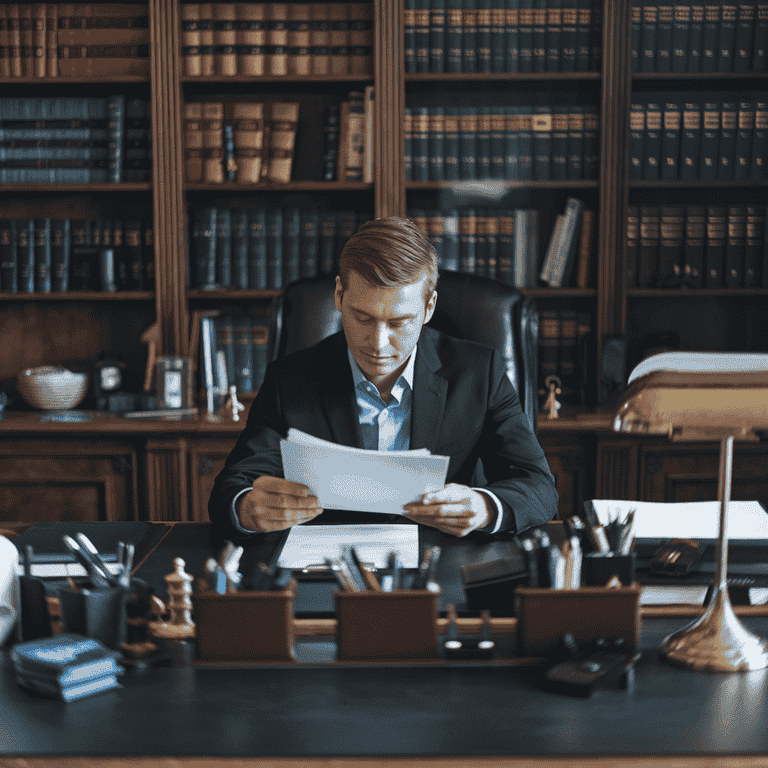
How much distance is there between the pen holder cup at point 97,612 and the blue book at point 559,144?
2.37 m

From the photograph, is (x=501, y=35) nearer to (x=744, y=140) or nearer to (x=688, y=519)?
(x=744, y=140)

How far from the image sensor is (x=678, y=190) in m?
3.08

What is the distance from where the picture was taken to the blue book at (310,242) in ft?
9.70

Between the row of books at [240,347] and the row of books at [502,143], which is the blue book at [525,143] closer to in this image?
the row of books at [502,143]

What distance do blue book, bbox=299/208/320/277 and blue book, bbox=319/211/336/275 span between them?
0.02m

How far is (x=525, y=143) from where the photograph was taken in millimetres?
2906

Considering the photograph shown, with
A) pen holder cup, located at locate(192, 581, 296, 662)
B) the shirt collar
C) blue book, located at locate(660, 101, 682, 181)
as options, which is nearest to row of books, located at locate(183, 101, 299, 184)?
blue book, located at locate(660, 101, 682, 181)

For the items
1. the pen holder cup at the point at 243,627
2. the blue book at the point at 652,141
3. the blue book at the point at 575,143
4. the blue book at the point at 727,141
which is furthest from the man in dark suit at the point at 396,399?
the blue book at the point at 727,141

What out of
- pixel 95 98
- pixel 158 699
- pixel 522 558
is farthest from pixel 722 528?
pixel 95 98

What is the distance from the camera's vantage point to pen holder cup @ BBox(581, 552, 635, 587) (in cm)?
99

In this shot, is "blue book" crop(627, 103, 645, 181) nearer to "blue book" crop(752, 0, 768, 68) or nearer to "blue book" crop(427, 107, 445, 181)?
"blue book" crop(752, 0, 768, 68)

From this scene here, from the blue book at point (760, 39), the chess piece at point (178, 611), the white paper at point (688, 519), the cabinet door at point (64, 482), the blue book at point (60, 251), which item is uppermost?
the blue book at point (760, 39)

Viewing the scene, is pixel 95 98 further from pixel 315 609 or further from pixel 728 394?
pixel 728 394

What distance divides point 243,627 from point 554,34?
2.52 metres
